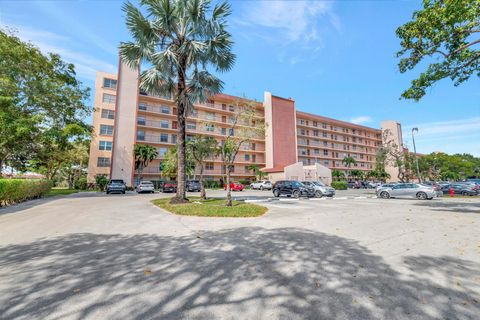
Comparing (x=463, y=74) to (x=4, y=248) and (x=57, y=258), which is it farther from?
(x=4, y=248)

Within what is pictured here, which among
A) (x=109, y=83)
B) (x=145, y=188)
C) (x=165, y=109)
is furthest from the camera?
(x=165, y=109)

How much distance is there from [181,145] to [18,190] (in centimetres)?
1212

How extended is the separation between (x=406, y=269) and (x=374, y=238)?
2.32m

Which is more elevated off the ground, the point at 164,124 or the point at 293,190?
the point at 164,124

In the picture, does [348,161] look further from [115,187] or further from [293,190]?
[115,187]

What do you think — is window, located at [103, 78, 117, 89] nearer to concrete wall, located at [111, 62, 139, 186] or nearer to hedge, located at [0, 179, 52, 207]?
concrete wall, located at [111, 62, 139, 186]

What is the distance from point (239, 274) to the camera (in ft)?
12.5

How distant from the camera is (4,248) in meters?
5.21

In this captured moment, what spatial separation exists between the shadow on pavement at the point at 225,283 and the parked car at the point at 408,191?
1873cm

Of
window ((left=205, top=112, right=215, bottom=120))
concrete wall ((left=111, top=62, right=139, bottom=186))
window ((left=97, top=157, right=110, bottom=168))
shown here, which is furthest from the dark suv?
window ((left=97, top=157, right=110, bottom=168))

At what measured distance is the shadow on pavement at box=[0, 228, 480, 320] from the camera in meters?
2.69

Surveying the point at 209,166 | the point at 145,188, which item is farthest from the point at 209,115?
the point at 145,188

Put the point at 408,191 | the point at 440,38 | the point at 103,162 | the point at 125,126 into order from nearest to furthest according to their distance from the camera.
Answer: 1. the point at 440,38
2. the point at 408,191
3. the point at 103,162
4. the point at 125,126

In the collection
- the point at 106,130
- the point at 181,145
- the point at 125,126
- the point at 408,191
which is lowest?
the point at 408,191
